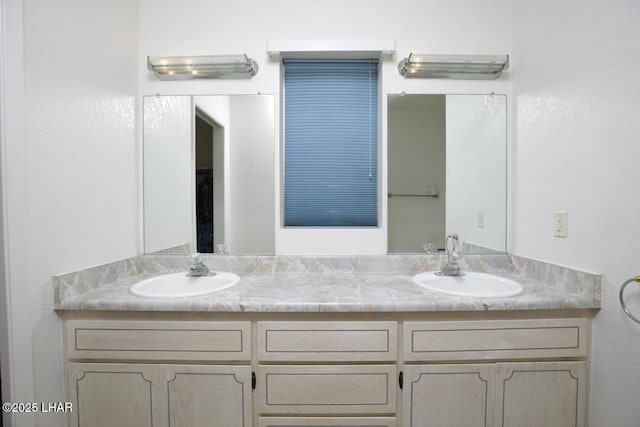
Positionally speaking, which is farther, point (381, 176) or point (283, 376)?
point (381, 176)

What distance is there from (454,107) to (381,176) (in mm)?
558

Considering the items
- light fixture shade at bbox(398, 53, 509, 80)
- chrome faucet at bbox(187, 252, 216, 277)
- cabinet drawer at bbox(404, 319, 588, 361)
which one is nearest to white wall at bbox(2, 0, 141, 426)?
chrome faucet at bbox(187, 252, 216, 277)

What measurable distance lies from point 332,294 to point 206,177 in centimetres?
97

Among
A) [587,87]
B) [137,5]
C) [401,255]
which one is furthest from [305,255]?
[137,5]

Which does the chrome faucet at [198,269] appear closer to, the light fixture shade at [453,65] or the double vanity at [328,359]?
the double vanity at [328,359]

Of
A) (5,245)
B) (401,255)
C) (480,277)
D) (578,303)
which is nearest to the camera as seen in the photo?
(5,245)

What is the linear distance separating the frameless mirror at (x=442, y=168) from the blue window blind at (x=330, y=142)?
0.42 ft

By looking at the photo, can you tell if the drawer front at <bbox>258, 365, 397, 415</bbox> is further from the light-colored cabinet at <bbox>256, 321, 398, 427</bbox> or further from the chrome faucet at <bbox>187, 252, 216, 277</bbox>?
the chrome faucet at <bbox>187, 252, 216, 277</bbox>

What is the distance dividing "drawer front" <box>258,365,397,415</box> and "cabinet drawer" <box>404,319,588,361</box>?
6.0 inches

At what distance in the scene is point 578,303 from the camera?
3.37 feet

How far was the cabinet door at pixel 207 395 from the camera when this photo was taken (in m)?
1.03

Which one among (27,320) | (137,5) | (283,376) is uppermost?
(137,5)

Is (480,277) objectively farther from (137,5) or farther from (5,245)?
(137,5)

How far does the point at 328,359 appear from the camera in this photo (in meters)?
1.02
